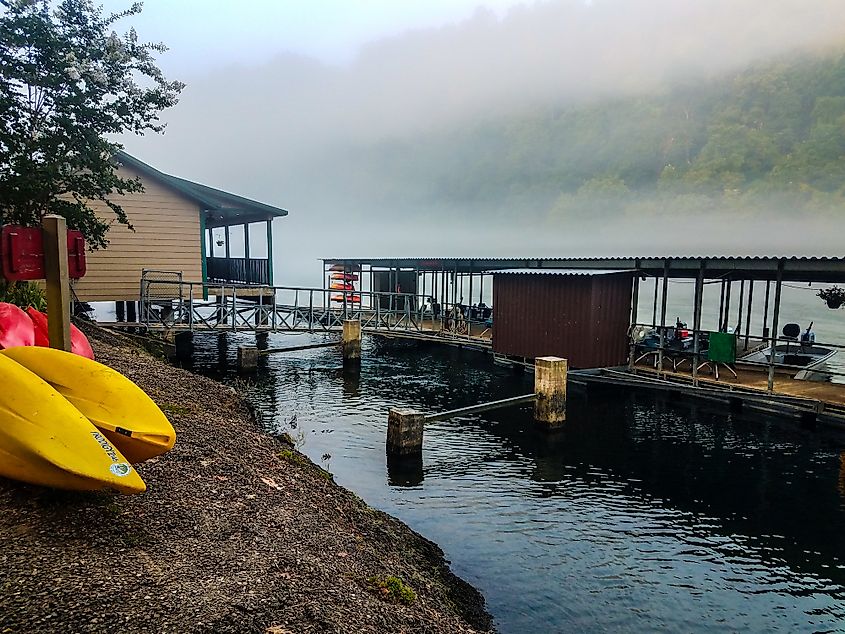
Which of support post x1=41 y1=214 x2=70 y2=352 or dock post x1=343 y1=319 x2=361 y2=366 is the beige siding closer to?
dock post x1=343 y1=319 x2=361 y2=366

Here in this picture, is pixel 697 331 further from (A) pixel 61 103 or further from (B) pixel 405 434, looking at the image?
(A) pixel 61 103

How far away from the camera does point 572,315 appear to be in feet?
68.3

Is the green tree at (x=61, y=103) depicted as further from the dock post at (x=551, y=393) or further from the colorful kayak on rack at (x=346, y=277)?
the colorful kayak on rack at (x=346, y=277)

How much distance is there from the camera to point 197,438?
8883mm

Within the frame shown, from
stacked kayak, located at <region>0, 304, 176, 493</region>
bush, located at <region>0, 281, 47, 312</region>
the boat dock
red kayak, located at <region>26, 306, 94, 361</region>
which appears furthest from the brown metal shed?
stacked kayak, located at <region>0, 304, 176, 493</region>

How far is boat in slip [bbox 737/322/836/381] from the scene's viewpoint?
64.0ft

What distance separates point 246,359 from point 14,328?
52.4 feet

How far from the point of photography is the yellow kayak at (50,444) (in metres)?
4.98

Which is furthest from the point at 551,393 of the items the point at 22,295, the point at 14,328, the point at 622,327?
the point at 22,295

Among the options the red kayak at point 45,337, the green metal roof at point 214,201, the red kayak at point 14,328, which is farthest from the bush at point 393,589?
the green metal roof at point 214,201

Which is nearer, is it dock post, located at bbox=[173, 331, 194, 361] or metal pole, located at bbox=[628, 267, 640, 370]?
metal pole, located at bbox=[628, 267, 640, 370]

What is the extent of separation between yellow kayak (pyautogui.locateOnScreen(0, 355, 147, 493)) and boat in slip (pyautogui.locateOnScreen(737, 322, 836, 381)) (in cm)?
1859

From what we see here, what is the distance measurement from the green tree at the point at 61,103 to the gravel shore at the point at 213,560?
10.1 m

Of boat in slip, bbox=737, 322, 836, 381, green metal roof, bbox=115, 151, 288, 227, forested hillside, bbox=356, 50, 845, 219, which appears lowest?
boat in slip, bbox=737, 322, 836, 381
